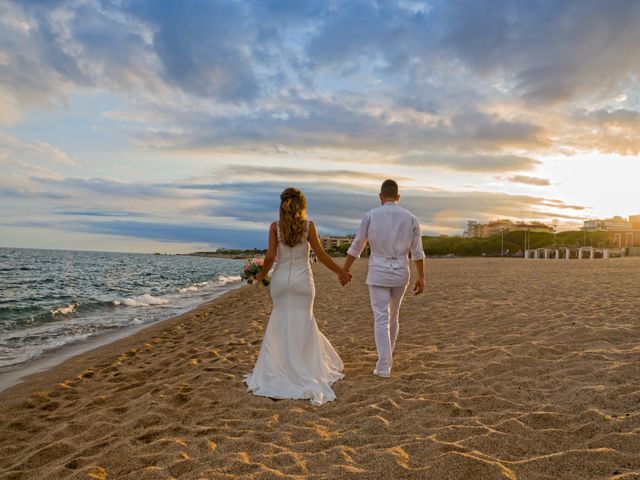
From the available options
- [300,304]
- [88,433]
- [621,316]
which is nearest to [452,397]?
[300,304]

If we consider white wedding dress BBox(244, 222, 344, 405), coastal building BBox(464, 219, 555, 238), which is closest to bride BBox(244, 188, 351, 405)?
white wedding dress BBox(244, 222, 344, 405)

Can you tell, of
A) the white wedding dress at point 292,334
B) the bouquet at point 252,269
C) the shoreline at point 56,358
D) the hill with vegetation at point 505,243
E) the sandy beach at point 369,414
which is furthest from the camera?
the hill with vegetation at point 505,243

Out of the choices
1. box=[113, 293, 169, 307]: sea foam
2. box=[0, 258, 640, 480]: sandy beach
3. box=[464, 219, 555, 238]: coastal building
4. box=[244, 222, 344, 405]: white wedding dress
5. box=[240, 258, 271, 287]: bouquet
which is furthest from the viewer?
box=[464, 219, 555, 238]: coastal building

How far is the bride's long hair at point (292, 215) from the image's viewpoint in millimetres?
5055

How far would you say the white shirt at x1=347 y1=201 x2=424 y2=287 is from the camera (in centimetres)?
523

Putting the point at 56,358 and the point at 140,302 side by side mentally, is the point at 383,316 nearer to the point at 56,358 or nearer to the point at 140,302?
the point at 56,358

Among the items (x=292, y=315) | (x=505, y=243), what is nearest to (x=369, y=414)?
(x=292, y=315)

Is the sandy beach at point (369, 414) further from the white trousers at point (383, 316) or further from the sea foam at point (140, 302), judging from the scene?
the sea foam at point (140, 302)

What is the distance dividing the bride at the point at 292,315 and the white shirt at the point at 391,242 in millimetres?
537

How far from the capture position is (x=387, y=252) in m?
5.26

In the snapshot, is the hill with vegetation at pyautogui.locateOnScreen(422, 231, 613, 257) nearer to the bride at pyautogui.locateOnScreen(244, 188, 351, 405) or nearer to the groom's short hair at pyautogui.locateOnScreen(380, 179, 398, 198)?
the groom's short hair at pyautogui.locateOnScreen(380, 179, 398, 198)

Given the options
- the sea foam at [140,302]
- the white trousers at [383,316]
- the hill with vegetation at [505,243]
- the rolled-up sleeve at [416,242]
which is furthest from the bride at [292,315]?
the hill with vegetation at [505,243]

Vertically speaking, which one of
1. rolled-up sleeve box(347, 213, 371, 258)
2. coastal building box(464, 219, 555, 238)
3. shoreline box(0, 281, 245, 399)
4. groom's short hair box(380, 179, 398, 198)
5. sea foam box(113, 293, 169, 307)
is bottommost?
sea foam box(113, 293, 169, 307)

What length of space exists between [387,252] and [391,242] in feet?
0.41
